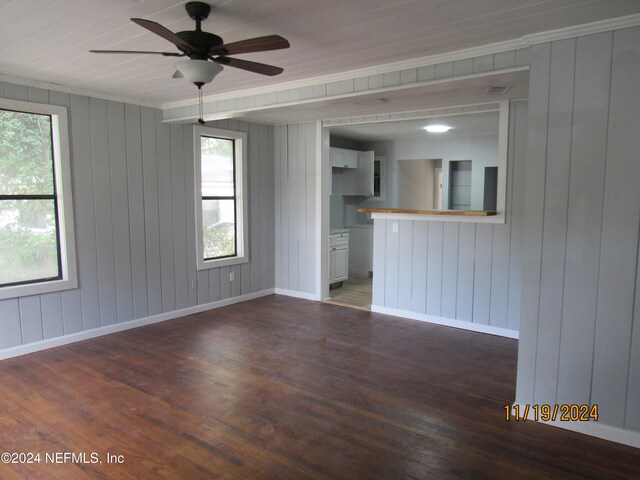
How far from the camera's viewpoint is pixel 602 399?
2.64 metres

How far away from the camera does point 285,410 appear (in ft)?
9.82

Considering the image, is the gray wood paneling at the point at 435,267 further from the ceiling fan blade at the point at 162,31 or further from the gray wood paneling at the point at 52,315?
the gray wood paneling at the point at 52,315

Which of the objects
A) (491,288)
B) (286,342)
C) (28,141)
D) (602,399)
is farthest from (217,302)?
(602,399)

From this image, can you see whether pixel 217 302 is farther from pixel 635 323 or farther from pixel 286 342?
pixel 635 323

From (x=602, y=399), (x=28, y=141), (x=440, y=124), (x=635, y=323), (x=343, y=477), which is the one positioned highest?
(x=440, y=124)

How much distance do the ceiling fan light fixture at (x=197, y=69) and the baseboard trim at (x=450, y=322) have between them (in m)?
3.63

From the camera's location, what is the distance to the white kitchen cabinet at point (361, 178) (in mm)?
7562

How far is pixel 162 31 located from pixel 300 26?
866mm

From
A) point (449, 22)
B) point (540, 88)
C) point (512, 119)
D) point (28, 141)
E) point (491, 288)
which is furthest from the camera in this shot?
point (491, 288)

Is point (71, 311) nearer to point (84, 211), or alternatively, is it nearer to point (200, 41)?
point (84, 211)

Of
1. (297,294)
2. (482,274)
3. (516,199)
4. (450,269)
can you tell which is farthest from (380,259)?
(516,199)

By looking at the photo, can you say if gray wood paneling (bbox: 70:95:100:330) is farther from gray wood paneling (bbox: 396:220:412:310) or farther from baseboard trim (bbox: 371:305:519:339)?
gray wood paneling (bbox: 396:220:412:310)

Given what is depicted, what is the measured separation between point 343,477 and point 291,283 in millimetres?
4073

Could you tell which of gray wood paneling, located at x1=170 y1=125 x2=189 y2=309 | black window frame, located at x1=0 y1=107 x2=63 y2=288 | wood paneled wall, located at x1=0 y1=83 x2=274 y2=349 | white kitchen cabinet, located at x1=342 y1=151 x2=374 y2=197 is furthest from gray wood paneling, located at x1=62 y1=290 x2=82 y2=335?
white kitchen cabinet, located at x1=342 y1=151 x2=374 y2=197
